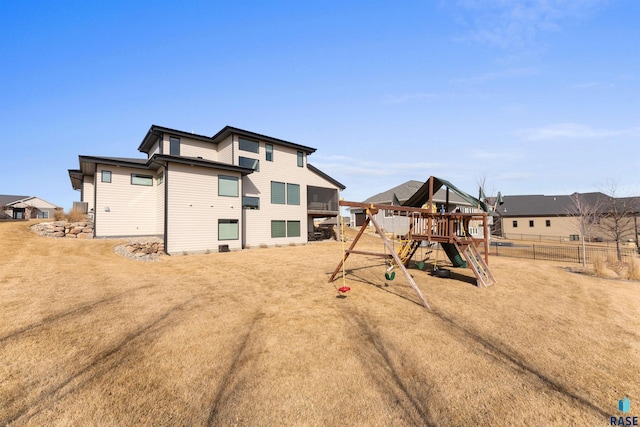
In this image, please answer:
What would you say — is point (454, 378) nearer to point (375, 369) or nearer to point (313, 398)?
point (375, 369)

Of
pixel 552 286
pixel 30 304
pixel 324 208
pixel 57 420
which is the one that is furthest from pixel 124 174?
pixel 552 286

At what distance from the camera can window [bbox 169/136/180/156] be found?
→ 22.1m

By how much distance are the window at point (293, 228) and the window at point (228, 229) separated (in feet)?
19.7

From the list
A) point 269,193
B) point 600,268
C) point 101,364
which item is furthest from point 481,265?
point 269,193

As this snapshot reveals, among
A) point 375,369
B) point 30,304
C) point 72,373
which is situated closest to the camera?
point 72,373

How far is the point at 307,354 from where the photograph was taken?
510 cm

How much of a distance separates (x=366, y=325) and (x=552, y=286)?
9.66 meters

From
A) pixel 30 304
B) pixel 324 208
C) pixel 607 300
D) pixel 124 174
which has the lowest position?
pixel 607 300

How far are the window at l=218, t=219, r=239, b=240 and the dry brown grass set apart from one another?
38.2ft

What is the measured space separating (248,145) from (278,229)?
342 inches

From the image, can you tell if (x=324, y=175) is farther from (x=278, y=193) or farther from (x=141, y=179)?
→ (x=141, y=179)

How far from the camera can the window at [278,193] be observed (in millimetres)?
25891

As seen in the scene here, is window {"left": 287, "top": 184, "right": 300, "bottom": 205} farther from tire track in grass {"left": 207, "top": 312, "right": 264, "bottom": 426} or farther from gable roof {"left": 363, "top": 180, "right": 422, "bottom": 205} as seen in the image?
tire track in grass {"left": 207, "top": 312, "right": 264, "bottom": 426}

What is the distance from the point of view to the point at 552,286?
10.8m
